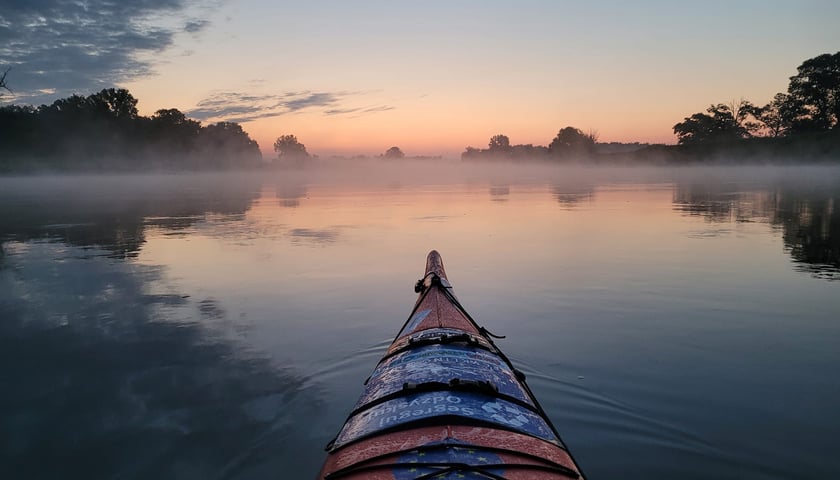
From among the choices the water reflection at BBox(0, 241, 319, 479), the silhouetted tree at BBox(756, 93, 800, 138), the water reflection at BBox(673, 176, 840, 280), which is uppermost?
the silhouetted tree at BBox(756, 93, 800, 138)

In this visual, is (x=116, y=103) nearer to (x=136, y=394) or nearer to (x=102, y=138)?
(x=102, y=138)

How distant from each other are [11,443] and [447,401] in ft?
14.4

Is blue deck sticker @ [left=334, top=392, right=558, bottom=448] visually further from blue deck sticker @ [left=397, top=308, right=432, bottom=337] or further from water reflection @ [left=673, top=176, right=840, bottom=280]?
water reflection @ [left=673, top=176, right=840, bottom=280]

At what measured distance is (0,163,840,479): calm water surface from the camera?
4645 mm

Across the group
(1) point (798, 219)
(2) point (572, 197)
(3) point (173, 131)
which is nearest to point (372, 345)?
(1) point (798, 219)

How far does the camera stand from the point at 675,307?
8750mm

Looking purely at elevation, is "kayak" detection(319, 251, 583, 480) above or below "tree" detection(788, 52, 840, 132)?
below

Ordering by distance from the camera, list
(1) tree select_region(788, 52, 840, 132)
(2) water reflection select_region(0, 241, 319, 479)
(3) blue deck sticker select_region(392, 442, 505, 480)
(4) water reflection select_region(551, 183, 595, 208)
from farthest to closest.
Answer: (1) tree select_region(788, 52, 840, 132)
(4) water reflection select_region(551, 183, 595, 208)
(2) water reflection select_region(0, 241, 319, 479)
(3) blue deck sticker select_region(392, 442, 505, 480)

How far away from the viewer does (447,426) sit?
2.98m

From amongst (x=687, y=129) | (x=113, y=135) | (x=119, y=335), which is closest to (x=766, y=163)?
(x=687, y=129)

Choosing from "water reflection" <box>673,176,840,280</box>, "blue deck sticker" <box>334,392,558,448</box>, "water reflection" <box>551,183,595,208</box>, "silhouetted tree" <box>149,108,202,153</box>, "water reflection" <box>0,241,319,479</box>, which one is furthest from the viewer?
"silhouetted tree" <box>149,108,202,153</box>

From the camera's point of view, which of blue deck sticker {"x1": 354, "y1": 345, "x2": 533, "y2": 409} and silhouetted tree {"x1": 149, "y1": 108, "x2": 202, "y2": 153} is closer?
blue deck sticker {"x1": 354, "y1": 345, "x2": 533, "y2": 409}

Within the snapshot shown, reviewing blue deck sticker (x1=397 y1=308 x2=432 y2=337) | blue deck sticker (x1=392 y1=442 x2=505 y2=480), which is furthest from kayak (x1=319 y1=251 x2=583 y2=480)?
blue deck sticker (x1=397 y1=308 x2=432 y2=337)

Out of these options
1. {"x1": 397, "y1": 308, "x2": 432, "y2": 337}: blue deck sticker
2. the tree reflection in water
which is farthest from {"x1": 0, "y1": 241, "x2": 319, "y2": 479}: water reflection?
{"x1": 397, "y1": 308, "x2": 432, "y2": 337}: blue deck sticker
